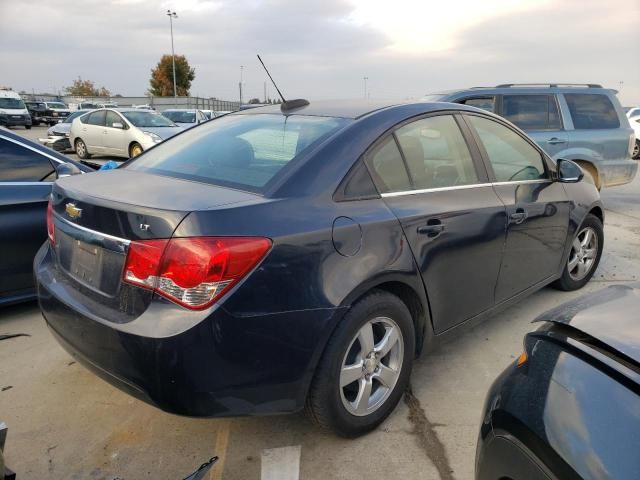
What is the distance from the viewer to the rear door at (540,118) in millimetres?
6980

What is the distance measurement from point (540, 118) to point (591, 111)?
0.97 meters

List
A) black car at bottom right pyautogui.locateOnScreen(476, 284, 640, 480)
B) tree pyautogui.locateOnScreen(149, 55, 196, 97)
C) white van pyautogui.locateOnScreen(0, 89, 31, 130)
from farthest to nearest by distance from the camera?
tree pyautogui.locateOnScreen(149, 55, 196, 97) → white van pyautogui.locateOnScreen(0, 89, 31, 130) → black car at bottom right pyautogui.locateOnScreen(476, 284, 640, 480)

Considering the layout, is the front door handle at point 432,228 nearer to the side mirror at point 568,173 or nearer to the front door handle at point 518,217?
the front door handle at point 518,217

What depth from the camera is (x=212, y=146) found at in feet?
9.23

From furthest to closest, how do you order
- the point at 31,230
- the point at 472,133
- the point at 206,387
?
the point at 31,230, the point at 472,133, the point at 206,387

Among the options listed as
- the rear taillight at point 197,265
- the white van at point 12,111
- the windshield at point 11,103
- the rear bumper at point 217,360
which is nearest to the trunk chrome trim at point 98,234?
the rear taillight at point 197,265

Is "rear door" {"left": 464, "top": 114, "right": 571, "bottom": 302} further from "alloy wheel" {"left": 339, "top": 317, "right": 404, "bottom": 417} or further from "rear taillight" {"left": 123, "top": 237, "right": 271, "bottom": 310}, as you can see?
"rear taillight" {"left": 123, "top": 237, "right": 271, "bottom": 310}

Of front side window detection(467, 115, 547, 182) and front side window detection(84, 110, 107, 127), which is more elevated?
front side window detection(467, 115, 547, 182)

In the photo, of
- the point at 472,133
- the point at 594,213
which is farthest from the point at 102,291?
the point at 594,213

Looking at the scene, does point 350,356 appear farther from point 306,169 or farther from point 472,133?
point 472,133

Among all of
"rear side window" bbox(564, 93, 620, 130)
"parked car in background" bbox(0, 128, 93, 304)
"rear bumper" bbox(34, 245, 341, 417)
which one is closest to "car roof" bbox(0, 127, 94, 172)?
"parked car in background" bbox(0, 128, 93, 304)

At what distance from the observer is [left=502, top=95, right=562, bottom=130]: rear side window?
697cm

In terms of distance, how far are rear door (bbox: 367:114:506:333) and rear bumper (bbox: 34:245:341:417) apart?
707mm

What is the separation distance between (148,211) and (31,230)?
7.37 ft
